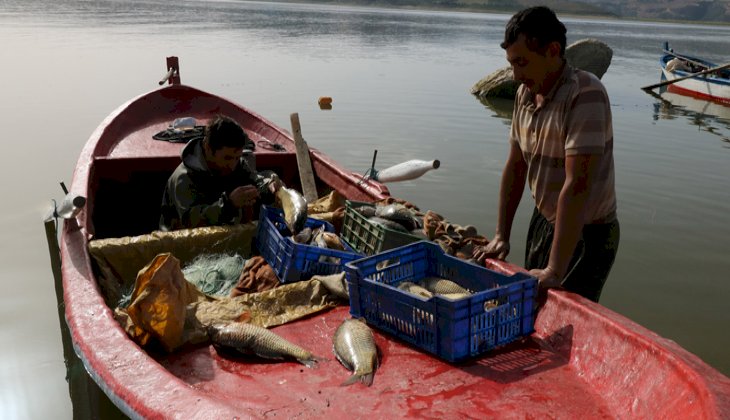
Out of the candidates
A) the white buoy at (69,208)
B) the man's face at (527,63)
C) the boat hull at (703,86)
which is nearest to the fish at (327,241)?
the white buoy at (69,208)

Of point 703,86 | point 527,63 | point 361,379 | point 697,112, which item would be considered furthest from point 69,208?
point 703,86

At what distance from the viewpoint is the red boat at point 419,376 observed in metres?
3.05

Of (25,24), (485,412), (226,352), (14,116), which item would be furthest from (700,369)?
(25,24)

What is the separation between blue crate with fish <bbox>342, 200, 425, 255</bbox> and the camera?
190 inches

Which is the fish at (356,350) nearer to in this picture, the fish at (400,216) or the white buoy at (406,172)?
the fish at (400,216)

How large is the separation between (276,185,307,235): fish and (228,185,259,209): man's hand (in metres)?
0.24

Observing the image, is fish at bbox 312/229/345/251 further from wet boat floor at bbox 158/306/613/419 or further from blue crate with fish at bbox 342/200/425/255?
wet boat floor at bbox 158/306/613/419

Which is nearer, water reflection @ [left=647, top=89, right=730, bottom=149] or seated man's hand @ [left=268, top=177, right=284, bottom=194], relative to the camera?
seated man's hand @ [left=268, top=177, right=284, bottom=194]

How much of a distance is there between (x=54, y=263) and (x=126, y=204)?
1.57 metres

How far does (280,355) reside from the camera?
3.89 metres

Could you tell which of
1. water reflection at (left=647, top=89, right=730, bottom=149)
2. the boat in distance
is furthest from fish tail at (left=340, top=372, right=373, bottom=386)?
the boat in distance

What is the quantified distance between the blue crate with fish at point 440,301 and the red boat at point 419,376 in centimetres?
13

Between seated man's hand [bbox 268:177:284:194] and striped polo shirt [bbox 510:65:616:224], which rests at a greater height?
striped polo shirt [bbox 510:65:616:224]

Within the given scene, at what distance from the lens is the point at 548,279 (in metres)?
4.01
